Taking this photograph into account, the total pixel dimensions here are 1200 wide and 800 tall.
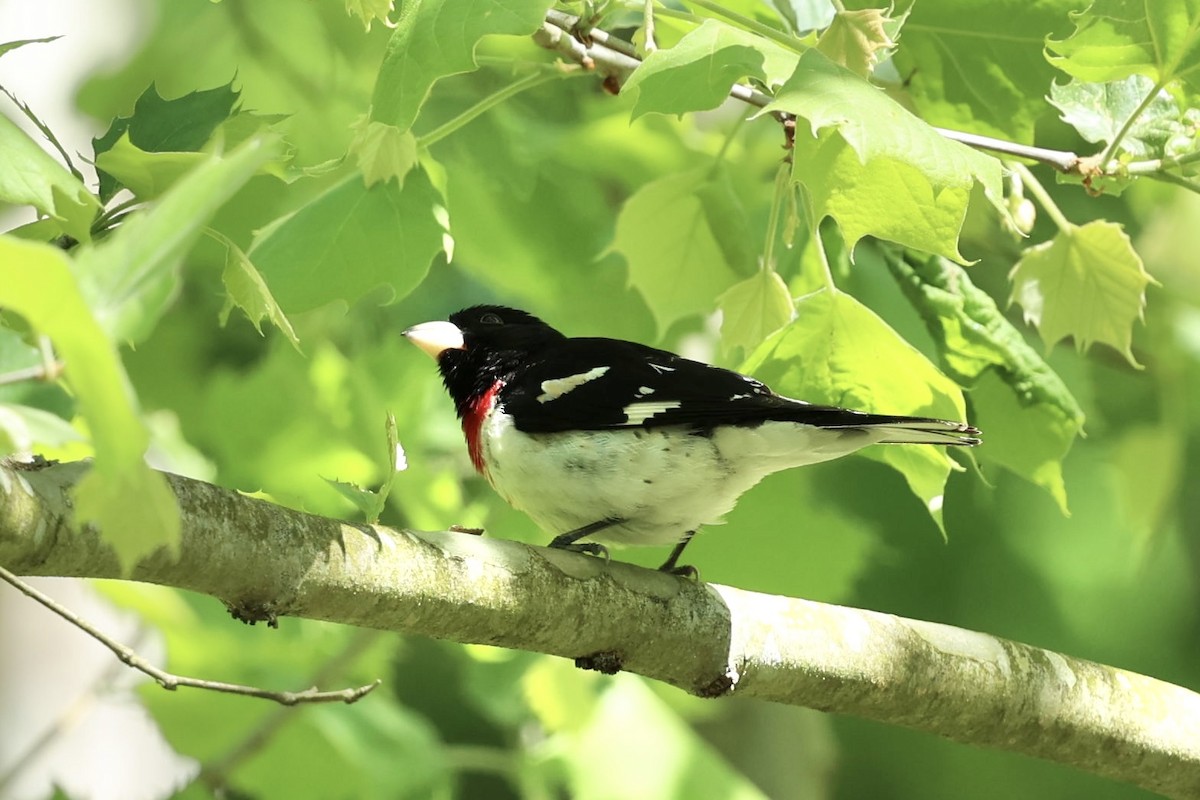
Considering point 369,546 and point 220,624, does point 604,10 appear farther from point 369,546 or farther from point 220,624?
point 220,624

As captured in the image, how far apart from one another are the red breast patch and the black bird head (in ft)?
0.07

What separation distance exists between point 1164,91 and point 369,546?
1.01m

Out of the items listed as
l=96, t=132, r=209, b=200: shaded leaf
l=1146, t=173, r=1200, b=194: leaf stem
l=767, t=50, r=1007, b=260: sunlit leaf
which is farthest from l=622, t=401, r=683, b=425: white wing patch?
l=96, t=132, r=209, b=200: shaded leaf

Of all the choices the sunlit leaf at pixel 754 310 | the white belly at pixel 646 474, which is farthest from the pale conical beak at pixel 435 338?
the sunlit leaf at pixel 754 310

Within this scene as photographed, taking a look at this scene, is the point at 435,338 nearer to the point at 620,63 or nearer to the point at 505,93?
the point at 505,93

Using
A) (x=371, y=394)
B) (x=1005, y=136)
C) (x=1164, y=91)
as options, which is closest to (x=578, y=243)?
(x=371, y=394)

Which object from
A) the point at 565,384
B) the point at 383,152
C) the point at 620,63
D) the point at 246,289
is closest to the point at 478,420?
the point at 565,384

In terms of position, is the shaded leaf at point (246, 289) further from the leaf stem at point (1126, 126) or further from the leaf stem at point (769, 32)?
the leaf stem at point (1126, 126)

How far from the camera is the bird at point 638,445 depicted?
1.75 meters

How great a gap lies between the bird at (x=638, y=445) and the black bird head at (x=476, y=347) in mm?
178

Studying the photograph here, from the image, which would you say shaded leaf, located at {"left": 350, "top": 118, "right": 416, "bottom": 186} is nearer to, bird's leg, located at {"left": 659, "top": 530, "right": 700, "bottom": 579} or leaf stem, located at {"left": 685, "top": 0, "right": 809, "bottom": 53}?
leaf stem, located at {"left": 685, "top": 0, "right": 809, "bottom": 53}

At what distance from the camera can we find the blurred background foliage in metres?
2.25

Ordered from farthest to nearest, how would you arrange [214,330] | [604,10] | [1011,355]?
[214,330]
[1011,355]
[604,10]

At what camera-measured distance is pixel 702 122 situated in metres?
3.08
